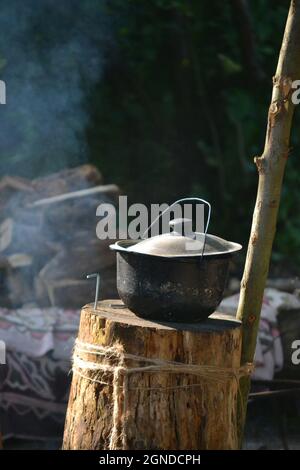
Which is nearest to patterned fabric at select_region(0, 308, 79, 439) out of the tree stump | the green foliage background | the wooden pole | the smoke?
the tree stump

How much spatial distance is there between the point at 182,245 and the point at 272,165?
57cm

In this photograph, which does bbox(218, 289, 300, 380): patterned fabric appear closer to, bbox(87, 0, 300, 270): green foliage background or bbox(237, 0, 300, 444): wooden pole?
bbox(237, 0, 300, 444): wooden pole

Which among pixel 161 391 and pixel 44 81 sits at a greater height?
pixel 44 81

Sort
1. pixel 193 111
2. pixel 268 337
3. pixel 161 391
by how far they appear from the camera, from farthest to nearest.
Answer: pixel 193 111, pixel 268 337, pixel 161 391

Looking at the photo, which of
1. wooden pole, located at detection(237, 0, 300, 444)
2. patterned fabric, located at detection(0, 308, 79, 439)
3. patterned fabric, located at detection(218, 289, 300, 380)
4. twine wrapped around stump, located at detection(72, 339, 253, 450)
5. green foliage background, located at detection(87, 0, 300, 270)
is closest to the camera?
twine wrapped around stump, located at detection(72, 339, 253, 450)

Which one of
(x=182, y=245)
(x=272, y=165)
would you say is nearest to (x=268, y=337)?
(x=272, y=165)

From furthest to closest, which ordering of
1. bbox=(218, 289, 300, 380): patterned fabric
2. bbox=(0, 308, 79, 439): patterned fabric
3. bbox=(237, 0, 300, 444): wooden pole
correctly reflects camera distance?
bbox=(218, 289, 300, 380): patterned fabric < bbox=(0, 308, 79, 439): patterned fabric < bbox=(237, 0, 300, 444): wooden pole

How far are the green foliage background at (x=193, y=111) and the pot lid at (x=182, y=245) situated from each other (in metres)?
5.45

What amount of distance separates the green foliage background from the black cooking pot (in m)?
5.50

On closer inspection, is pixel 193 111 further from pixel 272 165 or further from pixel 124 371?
pixel 124 371

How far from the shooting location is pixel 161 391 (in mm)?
3338

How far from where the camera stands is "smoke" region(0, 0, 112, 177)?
804 cm

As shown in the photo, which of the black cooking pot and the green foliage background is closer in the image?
the black cooking pot

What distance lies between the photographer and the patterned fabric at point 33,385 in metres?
5.55
